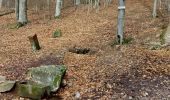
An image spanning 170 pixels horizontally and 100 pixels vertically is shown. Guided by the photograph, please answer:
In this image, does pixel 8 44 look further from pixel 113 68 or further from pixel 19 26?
pixel 113 68

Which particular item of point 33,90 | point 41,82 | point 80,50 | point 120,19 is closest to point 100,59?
point 80,50

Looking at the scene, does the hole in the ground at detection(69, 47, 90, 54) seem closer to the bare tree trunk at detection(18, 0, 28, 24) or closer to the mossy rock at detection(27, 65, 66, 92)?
the mossy rock at detection(27, 65, 66, 92)

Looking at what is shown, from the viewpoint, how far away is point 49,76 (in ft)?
33.3

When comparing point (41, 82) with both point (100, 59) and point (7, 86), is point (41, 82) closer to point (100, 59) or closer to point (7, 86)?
point (7, 86)

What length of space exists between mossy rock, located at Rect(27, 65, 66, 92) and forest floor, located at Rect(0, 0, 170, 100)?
273 mm

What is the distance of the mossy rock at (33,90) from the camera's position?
958cm

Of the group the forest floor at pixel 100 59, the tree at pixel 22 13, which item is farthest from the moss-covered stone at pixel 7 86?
the tree at pixel 22 13

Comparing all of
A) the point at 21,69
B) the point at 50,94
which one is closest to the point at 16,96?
the point at 50,94

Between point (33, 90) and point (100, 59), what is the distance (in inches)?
129

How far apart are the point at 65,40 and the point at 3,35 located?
4.83m

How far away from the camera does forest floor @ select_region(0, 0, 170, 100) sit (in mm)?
9898

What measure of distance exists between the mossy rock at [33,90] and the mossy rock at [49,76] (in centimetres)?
25

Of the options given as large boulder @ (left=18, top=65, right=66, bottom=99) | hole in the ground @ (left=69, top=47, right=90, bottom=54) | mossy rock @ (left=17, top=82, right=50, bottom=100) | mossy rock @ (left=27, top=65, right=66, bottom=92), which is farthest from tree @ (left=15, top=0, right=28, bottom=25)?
mossy rock @ (left=17, top=82, right=50, bottom=100)

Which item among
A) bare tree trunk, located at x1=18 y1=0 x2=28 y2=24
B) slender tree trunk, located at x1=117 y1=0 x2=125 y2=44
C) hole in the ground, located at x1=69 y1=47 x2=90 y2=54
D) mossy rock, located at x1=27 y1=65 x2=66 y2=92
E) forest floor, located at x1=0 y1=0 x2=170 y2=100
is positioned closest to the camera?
forest floor, located at x1=0 y1=0 x2=170 y2=100
